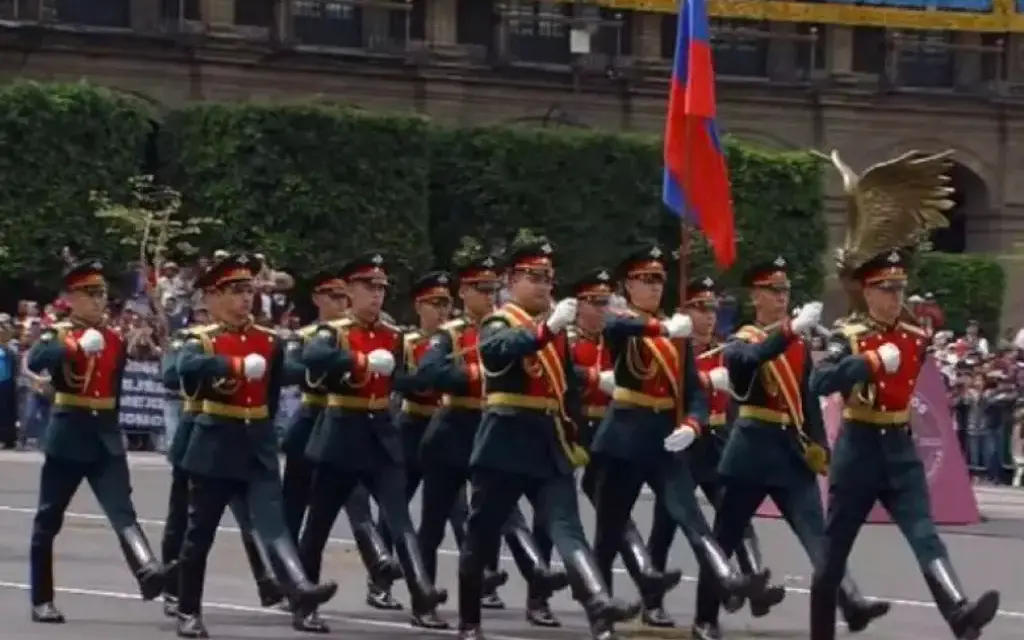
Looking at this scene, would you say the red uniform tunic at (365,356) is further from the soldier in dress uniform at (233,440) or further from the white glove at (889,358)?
the white glove at (889,358)

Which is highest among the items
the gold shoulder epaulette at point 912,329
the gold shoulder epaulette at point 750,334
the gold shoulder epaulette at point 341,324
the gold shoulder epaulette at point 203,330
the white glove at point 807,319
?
the white glove at point 807,319

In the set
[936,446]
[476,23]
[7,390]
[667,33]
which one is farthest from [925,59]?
[936,446]

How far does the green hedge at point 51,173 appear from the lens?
3691 cm

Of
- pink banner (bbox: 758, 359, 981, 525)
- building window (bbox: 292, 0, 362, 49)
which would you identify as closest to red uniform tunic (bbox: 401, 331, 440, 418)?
pink banner (bbox: 758, 359, 981, 525)

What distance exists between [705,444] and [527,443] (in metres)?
2.33

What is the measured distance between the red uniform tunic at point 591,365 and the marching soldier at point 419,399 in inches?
26.9

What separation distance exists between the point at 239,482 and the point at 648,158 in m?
30.1

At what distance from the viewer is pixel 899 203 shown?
16016 millimetres

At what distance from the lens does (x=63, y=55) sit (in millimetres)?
41781

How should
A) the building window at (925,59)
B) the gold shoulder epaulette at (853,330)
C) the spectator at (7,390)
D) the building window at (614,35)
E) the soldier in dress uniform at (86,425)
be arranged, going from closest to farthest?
the gold shoulder epaulette at (853,330) < the soldier in dress uniform at (86,425) < the spectator at (7,390) < the building window at (614,35) < the building window at (925,59)

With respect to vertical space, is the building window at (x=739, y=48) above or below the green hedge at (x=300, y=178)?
above

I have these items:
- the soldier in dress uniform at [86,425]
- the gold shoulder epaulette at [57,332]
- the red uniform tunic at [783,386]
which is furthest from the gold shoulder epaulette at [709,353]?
the gold shoulder epaulette at [57,332]

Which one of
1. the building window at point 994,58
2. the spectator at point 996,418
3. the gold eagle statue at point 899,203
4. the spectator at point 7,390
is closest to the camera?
the gold eagle statue at point 899,203

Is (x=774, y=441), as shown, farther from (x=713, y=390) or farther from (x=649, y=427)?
(x=713, y=390)
